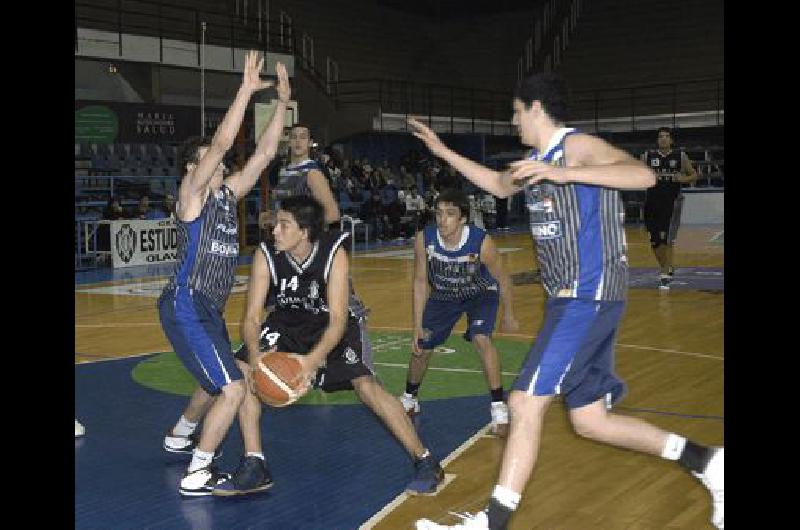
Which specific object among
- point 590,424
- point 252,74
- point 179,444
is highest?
point 252,74

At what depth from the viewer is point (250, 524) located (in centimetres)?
509

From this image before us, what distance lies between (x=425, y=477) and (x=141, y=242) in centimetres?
1454

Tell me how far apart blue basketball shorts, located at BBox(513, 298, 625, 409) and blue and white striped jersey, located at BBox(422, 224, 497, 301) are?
2.38 metres

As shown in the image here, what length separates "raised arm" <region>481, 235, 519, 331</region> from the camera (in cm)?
682

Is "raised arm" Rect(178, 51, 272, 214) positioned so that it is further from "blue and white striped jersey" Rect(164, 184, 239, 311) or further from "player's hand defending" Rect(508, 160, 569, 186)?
"player's hand defending" Rect(508, 160, 569, 186)

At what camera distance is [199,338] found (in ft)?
18.5

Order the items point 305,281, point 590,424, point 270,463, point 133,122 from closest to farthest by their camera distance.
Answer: point 590,424 < point 305,281 < point 270,463 < point 133,122

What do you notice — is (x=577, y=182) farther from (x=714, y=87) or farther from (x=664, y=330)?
(x=714, y=87)

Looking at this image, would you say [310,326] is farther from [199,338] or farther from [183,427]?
[183,427]

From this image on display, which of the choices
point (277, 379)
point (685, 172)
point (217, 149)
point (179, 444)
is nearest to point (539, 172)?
point (217, 149)

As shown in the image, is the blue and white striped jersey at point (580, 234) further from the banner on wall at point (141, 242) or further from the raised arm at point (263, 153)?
the banner on wall at point (141, 242)

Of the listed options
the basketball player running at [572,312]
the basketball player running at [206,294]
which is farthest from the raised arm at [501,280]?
the basketball player running at [572,312]

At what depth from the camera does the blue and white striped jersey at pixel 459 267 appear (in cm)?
706
